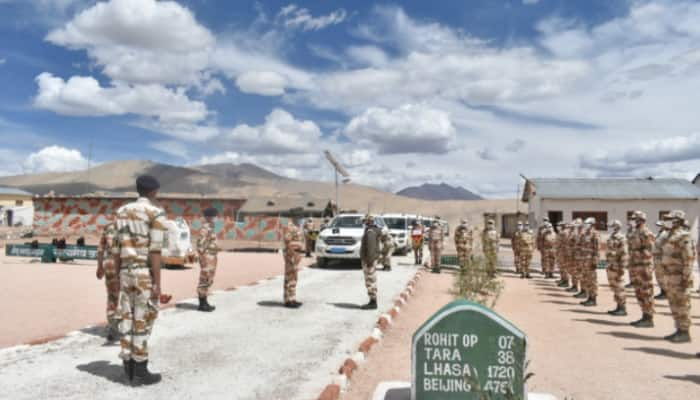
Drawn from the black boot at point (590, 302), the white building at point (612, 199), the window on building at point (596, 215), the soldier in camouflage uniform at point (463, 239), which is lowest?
the black boot at point (590, 302)

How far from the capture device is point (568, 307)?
1125cm

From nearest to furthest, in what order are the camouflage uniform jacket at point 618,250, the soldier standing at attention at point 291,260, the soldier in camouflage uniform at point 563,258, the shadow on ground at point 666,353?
the shadow on ground at point 666,353 → the soldier standing at attention at point 291,260 → the camouflage uniform jacket at point 618,250 → the soldier in camouflage uniform at point 563,258

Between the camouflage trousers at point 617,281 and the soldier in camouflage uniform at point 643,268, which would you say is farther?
the camouflage trousers at point 617,281

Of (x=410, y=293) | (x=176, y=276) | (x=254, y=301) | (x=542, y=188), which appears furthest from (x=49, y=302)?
(x=542, y=188)

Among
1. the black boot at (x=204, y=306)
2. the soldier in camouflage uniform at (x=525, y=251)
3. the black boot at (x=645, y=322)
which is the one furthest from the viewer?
the soldier in camouflage uniform at (x=525, y=251)

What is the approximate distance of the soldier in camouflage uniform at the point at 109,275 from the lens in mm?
6336

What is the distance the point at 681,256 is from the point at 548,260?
9.37 metres

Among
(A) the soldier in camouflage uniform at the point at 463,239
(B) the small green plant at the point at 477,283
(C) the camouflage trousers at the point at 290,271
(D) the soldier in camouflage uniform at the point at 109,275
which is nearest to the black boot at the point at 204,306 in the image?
(C) the camouflage trousers at the point at 290,271

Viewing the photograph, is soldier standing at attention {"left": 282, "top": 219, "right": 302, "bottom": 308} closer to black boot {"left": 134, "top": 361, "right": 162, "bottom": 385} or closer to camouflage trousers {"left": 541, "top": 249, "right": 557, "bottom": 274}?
black boot {"left": 134, "top": 361, "right": 162, "bottom": 385}

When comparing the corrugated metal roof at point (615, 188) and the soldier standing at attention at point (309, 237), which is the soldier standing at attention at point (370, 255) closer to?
the soldier standing at attention at point (309, 237)

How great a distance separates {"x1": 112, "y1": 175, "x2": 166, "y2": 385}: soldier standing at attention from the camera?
521cm

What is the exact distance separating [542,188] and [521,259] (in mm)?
21134

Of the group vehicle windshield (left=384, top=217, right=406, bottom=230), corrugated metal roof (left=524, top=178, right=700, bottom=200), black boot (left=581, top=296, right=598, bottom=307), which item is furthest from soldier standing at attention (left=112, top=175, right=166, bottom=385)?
corrugated metal roof (left=524, top=178, right=700, bottom=200)

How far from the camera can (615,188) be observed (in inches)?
1428
